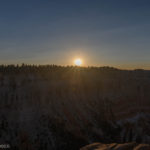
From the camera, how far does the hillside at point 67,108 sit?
1018 cm

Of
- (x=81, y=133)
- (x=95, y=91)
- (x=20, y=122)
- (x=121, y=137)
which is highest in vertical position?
(x=95, y=91)

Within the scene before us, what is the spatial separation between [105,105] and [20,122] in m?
8.80

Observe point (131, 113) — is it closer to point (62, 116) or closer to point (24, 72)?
point (62, 116)

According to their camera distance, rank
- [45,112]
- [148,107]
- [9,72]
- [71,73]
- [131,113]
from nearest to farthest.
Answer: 1. [45,112]
2. [9,72]
3. [71,73]
4. [131,113]
5. [148,107]

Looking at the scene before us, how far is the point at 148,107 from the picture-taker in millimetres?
19281

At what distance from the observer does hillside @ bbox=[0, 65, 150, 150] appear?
10.2m

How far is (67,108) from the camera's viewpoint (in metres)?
13.0

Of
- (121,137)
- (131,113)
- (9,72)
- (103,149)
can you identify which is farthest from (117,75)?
(103,149)

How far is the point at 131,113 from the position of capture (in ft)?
57.5

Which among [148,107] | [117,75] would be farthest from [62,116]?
[148,107]

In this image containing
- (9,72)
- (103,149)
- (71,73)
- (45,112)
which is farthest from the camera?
(71,73)

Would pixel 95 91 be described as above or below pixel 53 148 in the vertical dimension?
above

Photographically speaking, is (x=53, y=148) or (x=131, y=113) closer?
(x=53, y=148)

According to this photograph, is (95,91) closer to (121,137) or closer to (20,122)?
(121,137)
